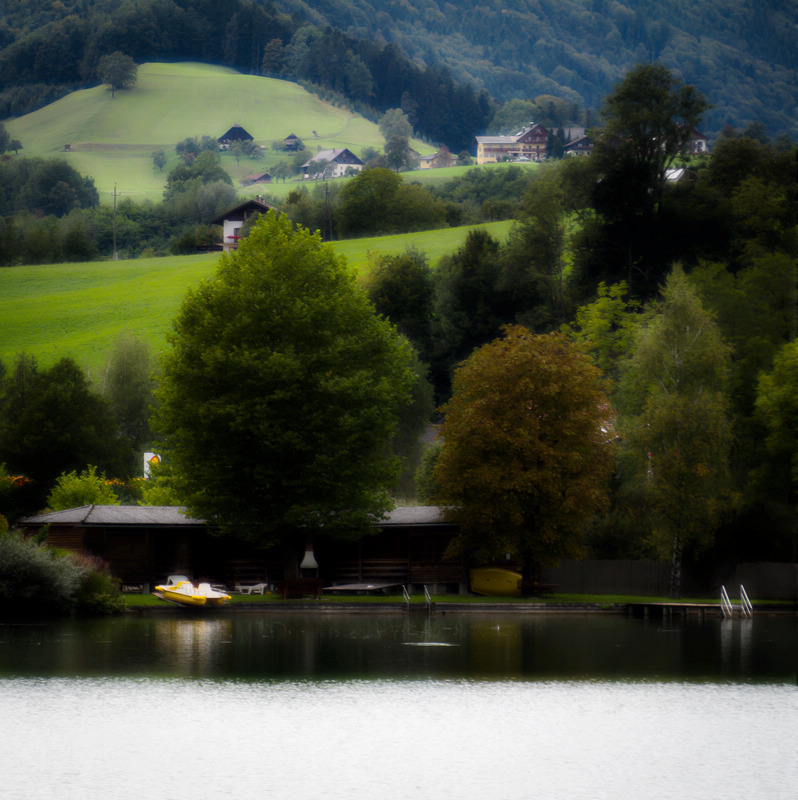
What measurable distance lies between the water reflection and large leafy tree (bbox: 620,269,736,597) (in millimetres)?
8984

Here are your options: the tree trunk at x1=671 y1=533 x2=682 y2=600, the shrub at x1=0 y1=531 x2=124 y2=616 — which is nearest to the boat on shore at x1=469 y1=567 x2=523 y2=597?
Result: the tree trunk at x1=671 y1=533 x2=682 y2=600

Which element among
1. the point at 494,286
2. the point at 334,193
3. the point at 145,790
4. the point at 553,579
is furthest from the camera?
Answer: the point at 334,193

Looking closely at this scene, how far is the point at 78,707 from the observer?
69.9 feet

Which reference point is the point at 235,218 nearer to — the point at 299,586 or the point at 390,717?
the point at 299,586

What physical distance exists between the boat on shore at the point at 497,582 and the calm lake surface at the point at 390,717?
15.8m

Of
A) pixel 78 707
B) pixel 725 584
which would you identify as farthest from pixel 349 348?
pixel 78 707

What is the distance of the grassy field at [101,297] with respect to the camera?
349 feet

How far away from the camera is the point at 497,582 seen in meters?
50.1

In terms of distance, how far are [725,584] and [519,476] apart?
45.3 ft

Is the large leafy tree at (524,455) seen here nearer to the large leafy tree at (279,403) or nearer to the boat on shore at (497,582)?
the boat on shore at (497,582)

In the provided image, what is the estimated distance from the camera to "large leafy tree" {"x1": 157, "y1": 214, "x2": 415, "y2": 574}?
148 feet

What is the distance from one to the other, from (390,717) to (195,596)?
2249 centimetres

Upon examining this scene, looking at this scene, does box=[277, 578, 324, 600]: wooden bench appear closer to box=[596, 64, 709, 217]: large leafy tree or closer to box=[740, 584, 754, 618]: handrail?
box=[740, 584, 754, 618]: handrail

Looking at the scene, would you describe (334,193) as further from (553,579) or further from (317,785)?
(317,785)
